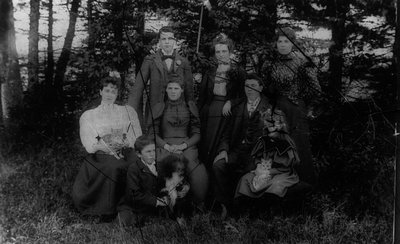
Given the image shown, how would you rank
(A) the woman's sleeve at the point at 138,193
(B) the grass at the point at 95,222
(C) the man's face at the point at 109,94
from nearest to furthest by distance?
(B) the grass at the point at 95,222
(A) the woman's sleeve at the point at 138,193
(C) the man's face at the point at 109,94

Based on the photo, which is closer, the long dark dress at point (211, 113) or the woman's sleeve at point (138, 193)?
the woman's sleeve at point (138, 193)

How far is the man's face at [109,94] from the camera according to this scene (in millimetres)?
4816

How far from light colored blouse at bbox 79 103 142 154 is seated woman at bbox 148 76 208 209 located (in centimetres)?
21

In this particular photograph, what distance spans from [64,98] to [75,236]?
1.40m

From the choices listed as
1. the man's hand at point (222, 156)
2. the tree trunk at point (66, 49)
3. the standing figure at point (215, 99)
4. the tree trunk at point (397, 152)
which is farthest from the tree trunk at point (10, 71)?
the tree trunk at point (397, 152)

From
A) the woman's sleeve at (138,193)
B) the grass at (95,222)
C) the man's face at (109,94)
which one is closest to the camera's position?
the grass at (95,222)

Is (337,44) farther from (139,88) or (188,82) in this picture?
(139,88)

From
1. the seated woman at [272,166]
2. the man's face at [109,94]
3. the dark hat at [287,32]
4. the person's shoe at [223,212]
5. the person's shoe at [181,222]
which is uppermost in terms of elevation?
the dark hat at [287,32]

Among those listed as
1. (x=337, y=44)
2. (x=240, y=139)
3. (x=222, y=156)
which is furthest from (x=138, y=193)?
(x=337, y=44)

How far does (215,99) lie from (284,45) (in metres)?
0.89

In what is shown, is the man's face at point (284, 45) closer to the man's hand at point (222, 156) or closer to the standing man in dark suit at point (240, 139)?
the standing man in dark suit at point (240, 139)

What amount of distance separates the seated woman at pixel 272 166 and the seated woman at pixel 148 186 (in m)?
0.66

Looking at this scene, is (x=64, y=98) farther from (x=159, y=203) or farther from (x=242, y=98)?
(x=242, y=98)

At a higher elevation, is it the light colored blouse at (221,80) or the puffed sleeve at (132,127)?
the light colored blouse at (221,80)
